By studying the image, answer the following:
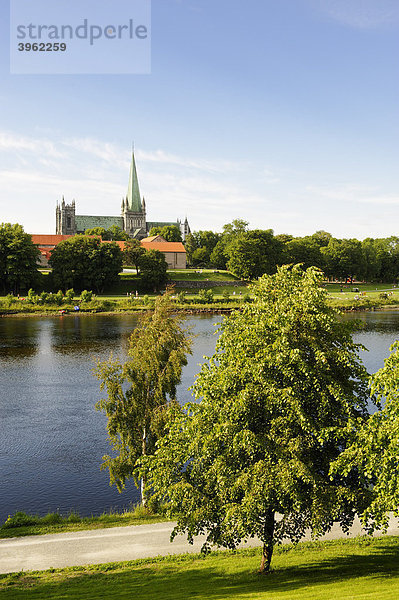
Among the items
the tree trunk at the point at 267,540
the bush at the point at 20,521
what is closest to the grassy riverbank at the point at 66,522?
the bush at the point at 20,521

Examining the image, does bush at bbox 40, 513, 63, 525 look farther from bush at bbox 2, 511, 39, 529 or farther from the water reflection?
the water reflection

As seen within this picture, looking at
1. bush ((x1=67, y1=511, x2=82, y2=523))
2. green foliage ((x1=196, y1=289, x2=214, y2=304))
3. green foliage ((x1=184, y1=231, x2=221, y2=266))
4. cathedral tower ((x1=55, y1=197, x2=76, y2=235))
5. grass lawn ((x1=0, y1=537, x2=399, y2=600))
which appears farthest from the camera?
cathedral tower ((x1=55, y1=197, x2=76, y2=235))

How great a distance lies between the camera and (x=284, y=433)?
13.1m

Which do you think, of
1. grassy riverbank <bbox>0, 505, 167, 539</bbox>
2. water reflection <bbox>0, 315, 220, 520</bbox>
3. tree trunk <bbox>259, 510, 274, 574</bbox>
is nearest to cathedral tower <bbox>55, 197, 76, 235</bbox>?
water reflection <bbox>0, 315, 220, 520</bbox>

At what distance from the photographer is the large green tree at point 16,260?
94.7 m

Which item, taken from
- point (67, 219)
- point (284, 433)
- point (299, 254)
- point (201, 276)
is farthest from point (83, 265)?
point (67, 219)

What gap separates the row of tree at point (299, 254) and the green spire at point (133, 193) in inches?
1649

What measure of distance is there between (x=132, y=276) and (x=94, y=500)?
93.5 metres

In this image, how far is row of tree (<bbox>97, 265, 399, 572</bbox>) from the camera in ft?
41.1

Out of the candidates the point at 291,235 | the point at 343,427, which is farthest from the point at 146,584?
the point at 291,235

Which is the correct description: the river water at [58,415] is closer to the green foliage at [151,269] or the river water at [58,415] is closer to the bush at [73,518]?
the bush at [73,518]

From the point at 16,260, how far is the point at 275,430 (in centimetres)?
8948

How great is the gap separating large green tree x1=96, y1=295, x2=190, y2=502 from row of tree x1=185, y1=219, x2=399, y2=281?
8938 centimetres

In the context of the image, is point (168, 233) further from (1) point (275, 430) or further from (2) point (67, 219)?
(1) point (275, 430)
